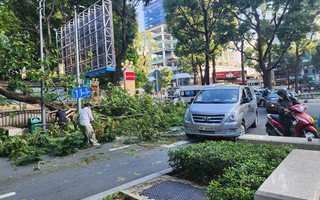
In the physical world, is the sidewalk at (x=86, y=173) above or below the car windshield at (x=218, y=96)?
below

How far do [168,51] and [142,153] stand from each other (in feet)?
236

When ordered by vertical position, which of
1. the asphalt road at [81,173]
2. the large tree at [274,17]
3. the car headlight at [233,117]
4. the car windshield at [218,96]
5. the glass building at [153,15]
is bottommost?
the asphalt road at [81,173]

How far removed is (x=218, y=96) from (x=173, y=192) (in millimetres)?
5292

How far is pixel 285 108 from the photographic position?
5.91 meters

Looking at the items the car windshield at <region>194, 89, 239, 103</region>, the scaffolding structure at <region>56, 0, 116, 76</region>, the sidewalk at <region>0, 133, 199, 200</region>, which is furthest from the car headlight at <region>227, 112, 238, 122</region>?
the scaffolding structure at <region>56, 0, 116, 76</region>

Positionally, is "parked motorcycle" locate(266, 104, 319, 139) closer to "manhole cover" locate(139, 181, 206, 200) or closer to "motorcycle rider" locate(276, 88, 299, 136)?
"motorcycle rider" locate(276, 88, 299, 136)

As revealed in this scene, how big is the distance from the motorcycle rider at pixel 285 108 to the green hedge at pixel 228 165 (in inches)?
78.9

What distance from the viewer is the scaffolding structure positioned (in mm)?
14164

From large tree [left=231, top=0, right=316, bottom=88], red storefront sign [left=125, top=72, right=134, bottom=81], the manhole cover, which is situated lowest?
the manhole cover

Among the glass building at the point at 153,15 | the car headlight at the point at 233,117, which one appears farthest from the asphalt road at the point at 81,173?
the glass building at the point at 153,15

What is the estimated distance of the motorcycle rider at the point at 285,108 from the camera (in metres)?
5.77

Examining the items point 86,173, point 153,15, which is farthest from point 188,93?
point 153,15

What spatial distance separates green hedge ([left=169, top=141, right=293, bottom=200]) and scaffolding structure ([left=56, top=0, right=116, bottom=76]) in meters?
8.82

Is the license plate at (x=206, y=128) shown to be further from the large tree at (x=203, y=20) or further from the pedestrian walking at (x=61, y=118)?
the large tree at (x=203, y=20)
